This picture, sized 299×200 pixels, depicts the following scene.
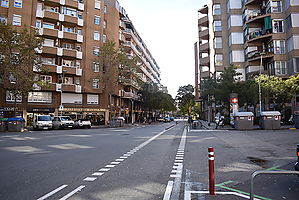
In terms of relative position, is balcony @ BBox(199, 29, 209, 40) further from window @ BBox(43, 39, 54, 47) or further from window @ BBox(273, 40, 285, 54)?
window @ BBox(43, 39, 54, 47)

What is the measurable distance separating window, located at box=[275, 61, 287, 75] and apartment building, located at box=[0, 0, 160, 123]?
24.1 meters

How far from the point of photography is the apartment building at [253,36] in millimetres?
34719

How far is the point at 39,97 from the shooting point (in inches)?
1528

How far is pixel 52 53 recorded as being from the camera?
128 feet

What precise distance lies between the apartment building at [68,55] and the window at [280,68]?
79.2 feet

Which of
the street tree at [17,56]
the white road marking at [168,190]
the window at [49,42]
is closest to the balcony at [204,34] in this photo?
the window at [49,42]

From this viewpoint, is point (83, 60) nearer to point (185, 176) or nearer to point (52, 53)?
point (52, 53)

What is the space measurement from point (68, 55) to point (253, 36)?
31445 mm

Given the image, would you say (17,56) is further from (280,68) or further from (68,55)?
(280,68)

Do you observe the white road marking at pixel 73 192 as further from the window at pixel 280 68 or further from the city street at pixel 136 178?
the window at pixel 280 68

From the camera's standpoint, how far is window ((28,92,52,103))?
38116 mm

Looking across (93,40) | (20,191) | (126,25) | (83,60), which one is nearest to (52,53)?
(83,60)

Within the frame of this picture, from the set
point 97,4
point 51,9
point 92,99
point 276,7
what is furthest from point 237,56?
point 51,9

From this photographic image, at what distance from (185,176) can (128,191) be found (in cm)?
187
